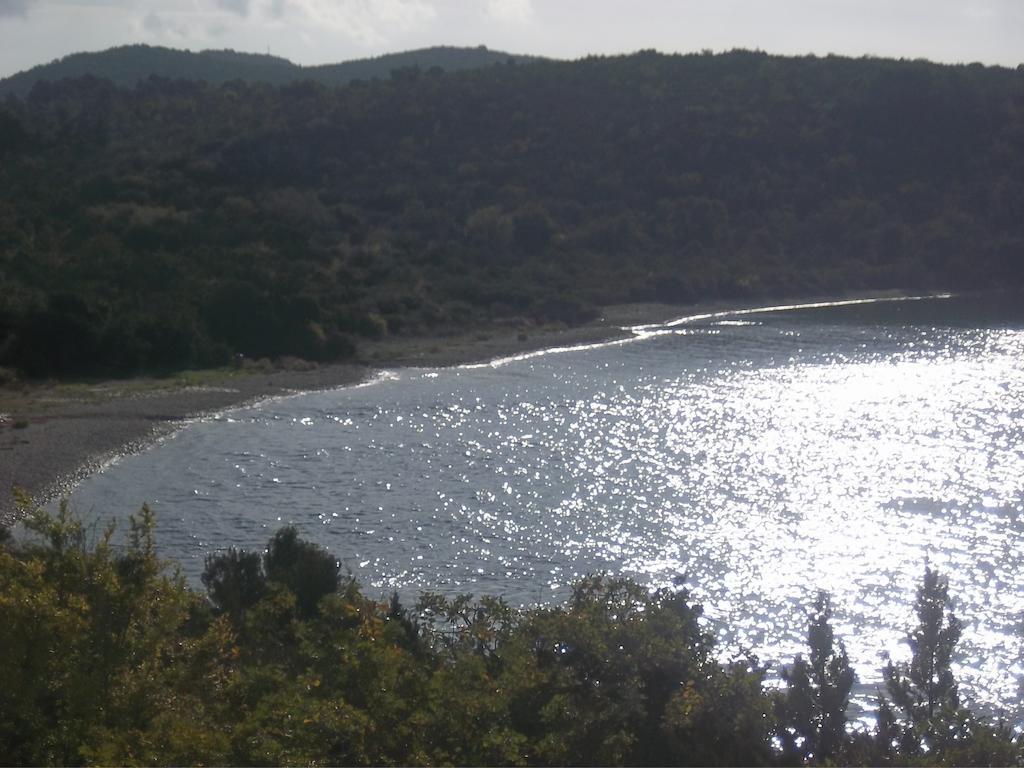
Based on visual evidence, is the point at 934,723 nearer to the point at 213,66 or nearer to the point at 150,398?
the point at 150,398

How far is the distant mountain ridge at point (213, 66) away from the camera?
415 feet

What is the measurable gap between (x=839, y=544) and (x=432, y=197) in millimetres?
50828

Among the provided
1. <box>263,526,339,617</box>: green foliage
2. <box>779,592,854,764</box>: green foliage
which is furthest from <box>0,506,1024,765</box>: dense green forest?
<box>263,526,339,617</box>: green foliage

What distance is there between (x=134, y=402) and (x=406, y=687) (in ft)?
83.2

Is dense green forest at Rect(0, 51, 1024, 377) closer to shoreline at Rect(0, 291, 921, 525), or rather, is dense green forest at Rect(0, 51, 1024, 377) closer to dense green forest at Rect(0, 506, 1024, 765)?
shoreline at Rect(0, 291, 921, 525)

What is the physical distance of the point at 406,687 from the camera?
8.18m

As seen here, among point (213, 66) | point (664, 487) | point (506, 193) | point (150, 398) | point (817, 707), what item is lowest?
point (664, 487)

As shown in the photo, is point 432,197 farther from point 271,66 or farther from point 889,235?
point 271,66

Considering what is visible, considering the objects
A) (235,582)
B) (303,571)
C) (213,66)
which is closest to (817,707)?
(303,571)

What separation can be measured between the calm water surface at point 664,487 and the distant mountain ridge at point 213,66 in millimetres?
91296

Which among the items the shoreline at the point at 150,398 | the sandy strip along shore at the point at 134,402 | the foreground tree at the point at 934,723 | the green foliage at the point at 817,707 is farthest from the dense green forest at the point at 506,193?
the foreground tree at the point at 934,723

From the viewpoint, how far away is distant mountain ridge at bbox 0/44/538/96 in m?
126

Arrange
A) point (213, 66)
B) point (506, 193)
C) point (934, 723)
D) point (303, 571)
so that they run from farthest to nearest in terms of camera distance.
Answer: point (213, 66) → point (506, 193) → point (303, 571) → point (934, 723)

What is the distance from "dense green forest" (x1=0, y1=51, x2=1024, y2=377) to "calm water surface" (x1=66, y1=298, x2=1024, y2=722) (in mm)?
9932
